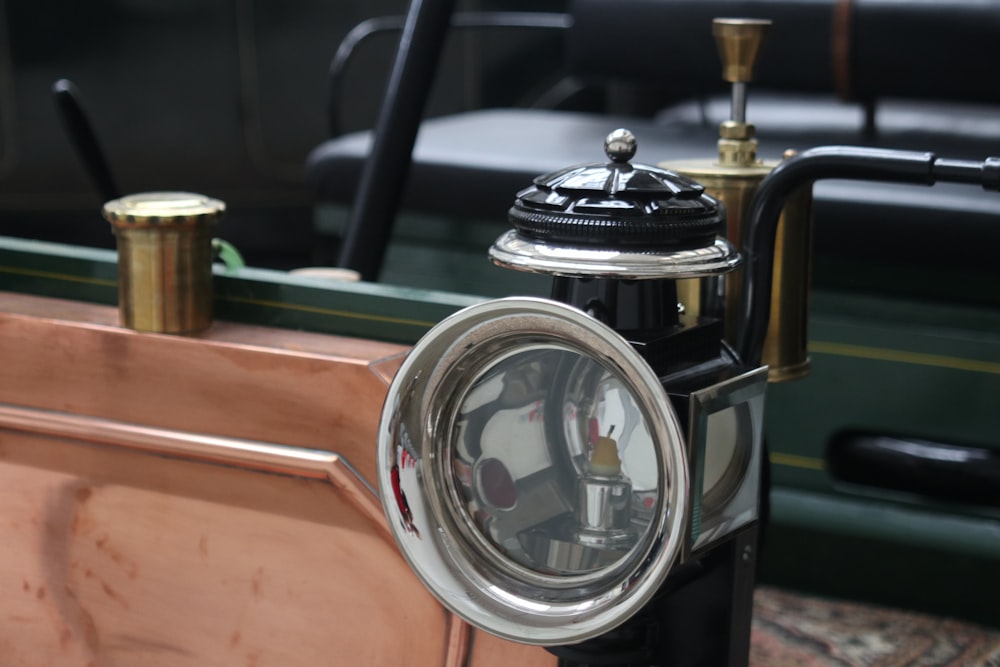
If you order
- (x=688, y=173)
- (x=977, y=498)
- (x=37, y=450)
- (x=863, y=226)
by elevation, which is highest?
(x=688, y=173)

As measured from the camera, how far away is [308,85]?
3215mm

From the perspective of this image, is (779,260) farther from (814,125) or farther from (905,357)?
(814,125)

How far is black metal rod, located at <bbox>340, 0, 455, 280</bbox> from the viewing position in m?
1.48

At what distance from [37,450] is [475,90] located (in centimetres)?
229

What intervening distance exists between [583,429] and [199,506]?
0.41 meters

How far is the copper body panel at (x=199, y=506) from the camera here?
1028mm

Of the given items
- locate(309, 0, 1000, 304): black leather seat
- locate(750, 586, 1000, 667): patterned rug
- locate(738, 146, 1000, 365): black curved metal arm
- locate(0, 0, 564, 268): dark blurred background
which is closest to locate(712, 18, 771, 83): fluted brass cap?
locate(738, 146, 1000, 365): black curved metal arm

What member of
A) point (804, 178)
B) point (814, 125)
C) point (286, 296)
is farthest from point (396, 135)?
point (814, 125)

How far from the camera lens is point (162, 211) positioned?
1.07 metres

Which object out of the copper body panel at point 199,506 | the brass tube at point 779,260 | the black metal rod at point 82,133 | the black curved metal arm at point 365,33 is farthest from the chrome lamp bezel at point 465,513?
the black curved metal arm at point 365,33

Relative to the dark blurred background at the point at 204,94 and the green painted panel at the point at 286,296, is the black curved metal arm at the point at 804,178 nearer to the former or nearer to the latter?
the green painted panel at the point at 286,296

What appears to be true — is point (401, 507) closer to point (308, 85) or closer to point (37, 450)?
point (37, 450)

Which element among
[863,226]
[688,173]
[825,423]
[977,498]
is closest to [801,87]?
[863,226]

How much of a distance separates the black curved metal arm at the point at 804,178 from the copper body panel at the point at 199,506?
0.31m
